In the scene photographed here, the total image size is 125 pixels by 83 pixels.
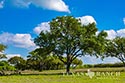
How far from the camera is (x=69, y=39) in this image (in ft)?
247

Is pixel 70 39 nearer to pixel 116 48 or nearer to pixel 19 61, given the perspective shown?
pixel 116 48

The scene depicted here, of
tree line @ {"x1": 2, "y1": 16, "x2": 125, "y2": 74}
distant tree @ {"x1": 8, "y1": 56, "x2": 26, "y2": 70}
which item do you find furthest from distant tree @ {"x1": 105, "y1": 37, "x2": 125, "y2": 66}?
distant tree @ {"x1": 8, "y1": 56, "x2": 26, "y2": 70}

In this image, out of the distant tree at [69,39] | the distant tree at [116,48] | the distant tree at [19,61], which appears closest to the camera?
the distant tree at [69,39]

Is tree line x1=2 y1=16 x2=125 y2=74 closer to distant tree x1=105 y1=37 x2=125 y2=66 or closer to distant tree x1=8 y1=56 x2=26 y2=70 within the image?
distant tree x1=105 y1=37 x2=125 y2=66

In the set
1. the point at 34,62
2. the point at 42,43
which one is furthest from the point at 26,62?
the point at 42,43

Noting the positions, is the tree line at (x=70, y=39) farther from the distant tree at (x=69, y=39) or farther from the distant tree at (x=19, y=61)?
the distant tree at (x=19, y=61)

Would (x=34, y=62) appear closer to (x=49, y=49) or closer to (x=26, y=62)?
(x=26, y=62)

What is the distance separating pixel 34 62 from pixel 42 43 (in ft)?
169

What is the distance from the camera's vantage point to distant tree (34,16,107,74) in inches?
2948

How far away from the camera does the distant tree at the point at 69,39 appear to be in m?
74.9

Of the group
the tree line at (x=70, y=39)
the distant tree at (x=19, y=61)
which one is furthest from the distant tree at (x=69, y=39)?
the distant tree at (x=19, y=61)

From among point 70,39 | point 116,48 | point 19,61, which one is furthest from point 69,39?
point 19,61

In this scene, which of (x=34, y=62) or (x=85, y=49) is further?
(x=34, y=62)

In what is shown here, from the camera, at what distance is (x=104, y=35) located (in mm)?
77562
